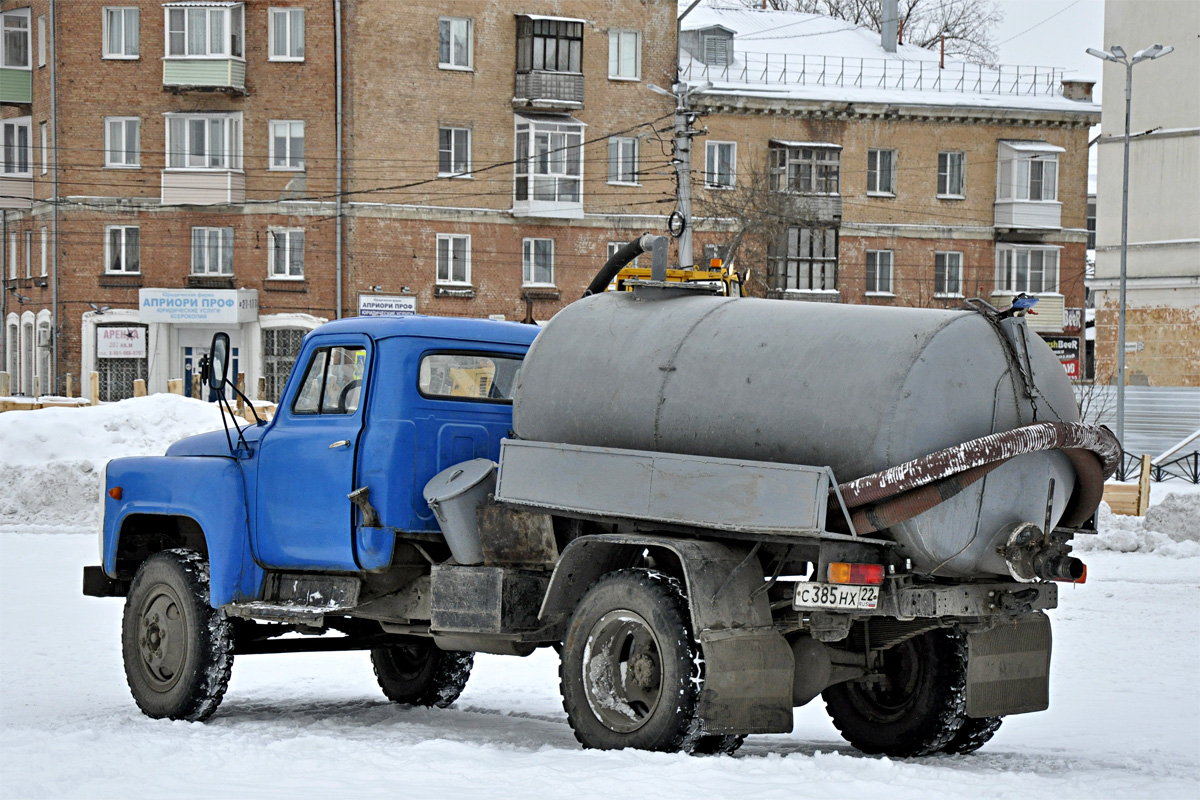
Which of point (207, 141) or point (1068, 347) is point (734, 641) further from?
point (1068, 347)

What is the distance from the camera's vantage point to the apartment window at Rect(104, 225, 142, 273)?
5162 centimetres

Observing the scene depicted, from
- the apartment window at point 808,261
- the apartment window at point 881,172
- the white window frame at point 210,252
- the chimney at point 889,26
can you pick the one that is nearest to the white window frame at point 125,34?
the white window frame at point 210,252

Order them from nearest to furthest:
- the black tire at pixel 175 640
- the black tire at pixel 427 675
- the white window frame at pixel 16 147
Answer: the black tire at pixel 175 640, the black tire at pixel 427 675, the white window frame at pixel 16 147

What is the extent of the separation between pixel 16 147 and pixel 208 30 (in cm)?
854

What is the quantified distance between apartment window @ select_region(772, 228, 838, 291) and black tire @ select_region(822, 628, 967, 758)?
4734cm

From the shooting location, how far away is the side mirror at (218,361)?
9.73 meters

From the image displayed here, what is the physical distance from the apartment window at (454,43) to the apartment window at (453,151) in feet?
6.48

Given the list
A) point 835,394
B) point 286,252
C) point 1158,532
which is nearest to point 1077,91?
point 286,252

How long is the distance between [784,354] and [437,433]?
7.91ft

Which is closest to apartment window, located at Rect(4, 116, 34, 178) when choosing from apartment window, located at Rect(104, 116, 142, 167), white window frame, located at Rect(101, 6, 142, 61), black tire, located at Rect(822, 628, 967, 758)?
apartment window, located at Rect(104, 116, 142, 167)

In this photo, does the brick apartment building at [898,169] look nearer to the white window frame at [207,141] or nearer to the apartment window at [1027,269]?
the apartment window at [1027,269]

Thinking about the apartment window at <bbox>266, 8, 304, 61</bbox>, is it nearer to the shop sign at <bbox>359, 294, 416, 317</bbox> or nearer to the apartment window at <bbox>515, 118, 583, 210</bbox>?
the apartment window at <bbox>515, 118, 583, 210</bbox>

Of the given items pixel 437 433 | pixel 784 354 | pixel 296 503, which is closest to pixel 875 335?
pixel 784 354

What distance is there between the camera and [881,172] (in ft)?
187
